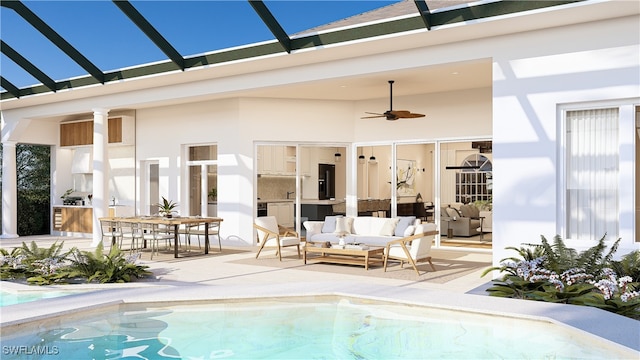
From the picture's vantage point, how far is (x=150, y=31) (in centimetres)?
892

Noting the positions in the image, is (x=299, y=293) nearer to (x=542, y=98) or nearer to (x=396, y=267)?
(x=396, y=267)

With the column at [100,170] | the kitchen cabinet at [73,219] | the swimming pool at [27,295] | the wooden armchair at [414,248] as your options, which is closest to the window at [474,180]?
the wooden armchair at [414,248]

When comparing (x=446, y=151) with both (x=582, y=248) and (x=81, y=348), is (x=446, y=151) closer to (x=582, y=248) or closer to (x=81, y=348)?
(x=582, y=248)

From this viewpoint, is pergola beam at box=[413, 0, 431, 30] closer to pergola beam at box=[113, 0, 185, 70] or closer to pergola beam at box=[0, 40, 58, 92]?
pergola beam at box=[113, 0, 185, 70]

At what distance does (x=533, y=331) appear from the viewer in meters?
4.85

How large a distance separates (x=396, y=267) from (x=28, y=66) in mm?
8148

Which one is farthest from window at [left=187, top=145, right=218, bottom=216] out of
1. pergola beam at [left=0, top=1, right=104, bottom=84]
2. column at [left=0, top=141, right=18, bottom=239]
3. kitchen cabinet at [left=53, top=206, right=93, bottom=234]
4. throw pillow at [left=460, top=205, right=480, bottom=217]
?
throw pillow at [left=460, top=205, right=480, bottom=217]

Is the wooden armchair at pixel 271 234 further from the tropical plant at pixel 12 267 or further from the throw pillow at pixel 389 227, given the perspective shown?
the tropical plant at pixel 12 267

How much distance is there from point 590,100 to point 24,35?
9946 millimetres

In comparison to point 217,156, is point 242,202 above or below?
below

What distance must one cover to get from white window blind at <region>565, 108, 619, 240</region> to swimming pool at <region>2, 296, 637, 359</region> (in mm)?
2731

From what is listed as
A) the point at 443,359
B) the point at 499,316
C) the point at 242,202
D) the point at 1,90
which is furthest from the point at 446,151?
the point at 1,90

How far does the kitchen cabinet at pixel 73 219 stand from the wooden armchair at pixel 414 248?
927 centimetres

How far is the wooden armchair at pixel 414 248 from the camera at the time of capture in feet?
27.1
